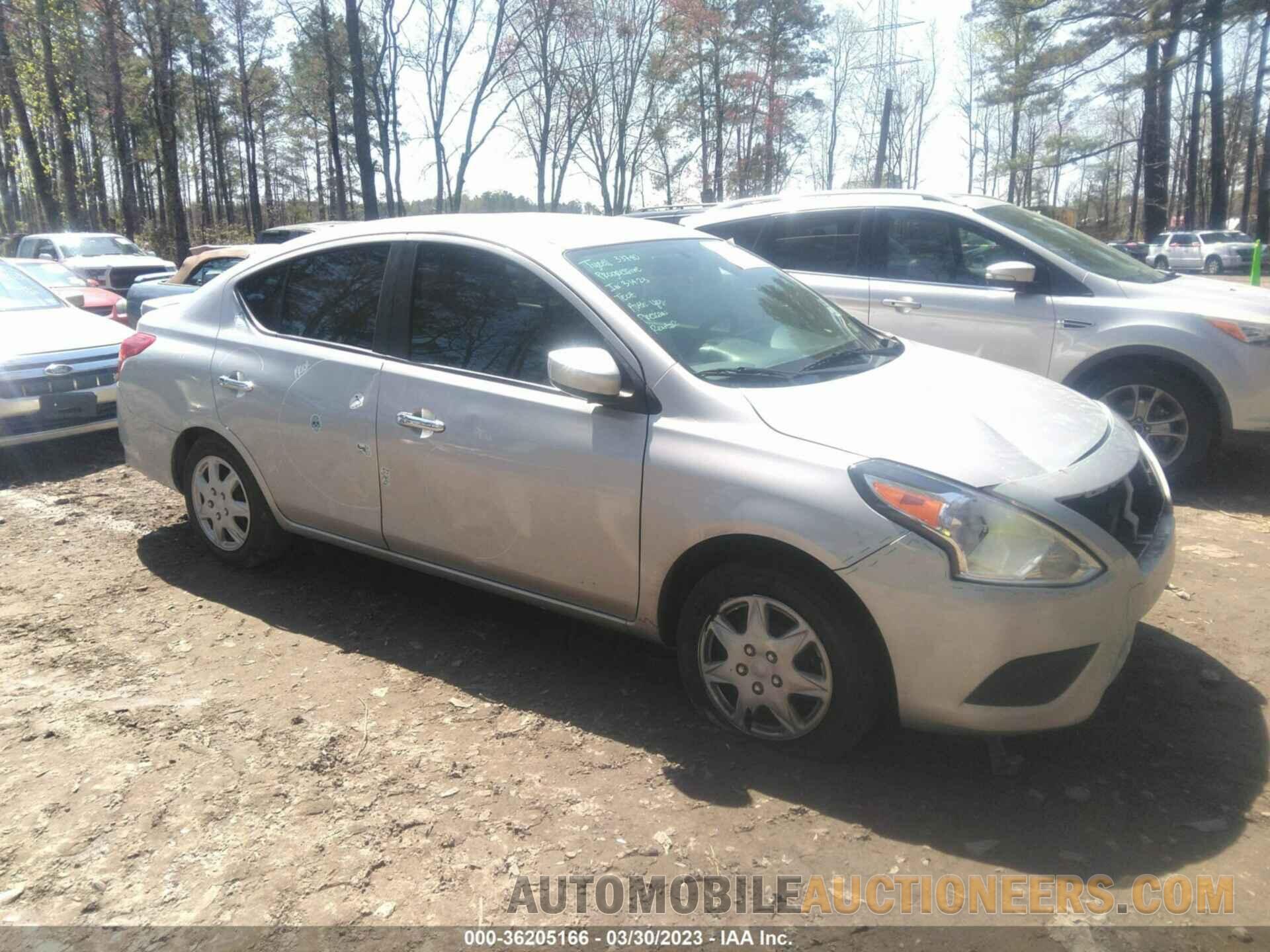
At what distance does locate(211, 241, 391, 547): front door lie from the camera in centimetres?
405

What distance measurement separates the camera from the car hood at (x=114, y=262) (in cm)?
1780

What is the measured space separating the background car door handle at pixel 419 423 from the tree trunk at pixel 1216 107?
29126mm

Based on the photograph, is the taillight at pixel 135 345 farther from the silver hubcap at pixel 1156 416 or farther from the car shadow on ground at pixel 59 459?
the silver hubcap at pixel 1156 416

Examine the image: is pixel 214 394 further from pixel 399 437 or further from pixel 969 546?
pixel 969 546

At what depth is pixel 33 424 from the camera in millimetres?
6754

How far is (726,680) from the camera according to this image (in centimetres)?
317

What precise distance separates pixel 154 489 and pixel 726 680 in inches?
192

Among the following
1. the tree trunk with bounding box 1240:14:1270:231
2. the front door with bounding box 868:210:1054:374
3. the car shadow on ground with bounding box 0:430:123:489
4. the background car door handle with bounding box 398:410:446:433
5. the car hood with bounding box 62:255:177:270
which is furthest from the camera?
the tree trunk with bounding box 1240:14:1270:231

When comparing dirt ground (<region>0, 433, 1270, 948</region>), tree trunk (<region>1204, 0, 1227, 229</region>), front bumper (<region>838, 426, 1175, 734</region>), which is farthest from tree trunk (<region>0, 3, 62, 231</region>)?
tree trunk (<region>1204, 0, 1227, 229</region>)

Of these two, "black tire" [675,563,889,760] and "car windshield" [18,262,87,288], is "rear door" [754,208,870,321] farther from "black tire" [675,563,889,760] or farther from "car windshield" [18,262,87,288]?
"car windshield" [18,262,87,288]

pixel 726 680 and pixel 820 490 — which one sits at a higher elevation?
pixel 820 490

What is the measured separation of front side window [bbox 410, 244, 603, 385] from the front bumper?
1357 mm

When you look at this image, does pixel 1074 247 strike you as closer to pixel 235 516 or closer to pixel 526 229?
pixel 526 229

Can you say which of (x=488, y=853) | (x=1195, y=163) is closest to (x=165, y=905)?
(x=488, y=853)
